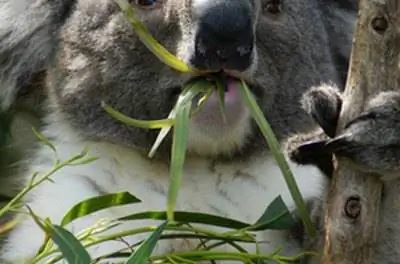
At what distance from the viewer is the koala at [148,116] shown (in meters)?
2.82

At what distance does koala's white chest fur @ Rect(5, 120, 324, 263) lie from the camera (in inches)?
115

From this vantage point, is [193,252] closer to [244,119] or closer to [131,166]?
[244,119]

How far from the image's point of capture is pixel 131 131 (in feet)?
9.82

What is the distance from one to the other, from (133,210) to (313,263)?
598mm

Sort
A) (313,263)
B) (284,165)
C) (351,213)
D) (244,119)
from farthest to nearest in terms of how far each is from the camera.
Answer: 1. (244,119)
2. (313,263)
3. (284,165)
4. (351,213)

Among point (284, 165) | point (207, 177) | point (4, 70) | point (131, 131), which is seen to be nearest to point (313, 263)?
point (284, 165)

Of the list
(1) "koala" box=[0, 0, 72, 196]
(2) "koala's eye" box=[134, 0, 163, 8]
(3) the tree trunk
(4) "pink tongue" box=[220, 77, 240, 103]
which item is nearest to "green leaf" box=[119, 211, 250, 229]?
(4) "pink tongue" box=[220, 77, 240, 103]

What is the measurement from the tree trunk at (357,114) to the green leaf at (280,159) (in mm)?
176

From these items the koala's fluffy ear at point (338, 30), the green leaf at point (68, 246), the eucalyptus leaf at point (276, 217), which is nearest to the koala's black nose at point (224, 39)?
the eucalyptus leaf at point (276, 217)

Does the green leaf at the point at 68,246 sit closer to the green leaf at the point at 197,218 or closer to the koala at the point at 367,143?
the green leaf at the point at 197,218

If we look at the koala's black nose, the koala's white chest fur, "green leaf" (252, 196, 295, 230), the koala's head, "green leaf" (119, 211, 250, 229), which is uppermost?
the koala's black nose

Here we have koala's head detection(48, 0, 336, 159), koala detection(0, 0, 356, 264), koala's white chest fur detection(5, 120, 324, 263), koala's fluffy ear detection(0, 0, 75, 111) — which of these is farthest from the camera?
koala's fluffy ear detection(0, 0, 75, 111)

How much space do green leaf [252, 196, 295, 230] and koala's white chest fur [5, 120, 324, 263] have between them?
308 mm

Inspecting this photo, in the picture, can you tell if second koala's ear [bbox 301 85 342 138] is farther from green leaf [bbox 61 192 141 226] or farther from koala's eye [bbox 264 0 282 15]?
koala's eye [bbox 264 0 282 15]
